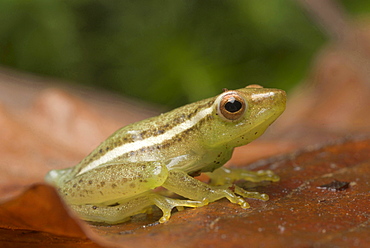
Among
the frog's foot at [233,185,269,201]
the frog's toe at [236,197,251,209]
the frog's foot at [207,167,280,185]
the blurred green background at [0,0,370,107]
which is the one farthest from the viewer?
the blurred green background at [0,0,370,107]

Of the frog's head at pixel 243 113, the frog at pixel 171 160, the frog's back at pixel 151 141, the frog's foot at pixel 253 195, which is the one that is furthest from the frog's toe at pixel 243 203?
the frog's back at pixel 151 141

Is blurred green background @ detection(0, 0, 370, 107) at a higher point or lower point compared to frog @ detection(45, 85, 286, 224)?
higher

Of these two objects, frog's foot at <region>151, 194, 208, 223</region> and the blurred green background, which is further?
the blurred green background

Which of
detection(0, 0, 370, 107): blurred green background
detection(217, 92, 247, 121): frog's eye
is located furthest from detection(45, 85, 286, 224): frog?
detection(0, 0, 370, 107): blurred green background

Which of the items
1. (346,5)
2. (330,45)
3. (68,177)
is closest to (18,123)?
(68,177)

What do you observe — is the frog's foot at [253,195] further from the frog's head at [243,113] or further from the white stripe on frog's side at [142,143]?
the white stripe on frog's side at [142,143]

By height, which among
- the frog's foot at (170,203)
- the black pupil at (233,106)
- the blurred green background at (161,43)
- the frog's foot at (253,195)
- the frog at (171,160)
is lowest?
the frog's foot at (253,195)

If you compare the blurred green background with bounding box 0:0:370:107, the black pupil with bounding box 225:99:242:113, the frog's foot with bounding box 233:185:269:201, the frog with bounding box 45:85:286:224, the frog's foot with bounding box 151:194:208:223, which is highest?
the blurred green background with bounding box 0:0:370:107

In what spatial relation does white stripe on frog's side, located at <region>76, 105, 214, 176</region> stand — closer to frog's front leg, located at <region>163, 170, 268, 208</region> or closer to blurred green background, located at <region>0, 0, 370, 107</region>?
frog's front leg, located at <region>163, 170, 268, 208</region>

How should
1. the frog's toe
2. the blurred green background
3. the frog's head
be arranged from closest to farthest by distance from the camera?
the frog's toe → the frog's head → the blurred green background
